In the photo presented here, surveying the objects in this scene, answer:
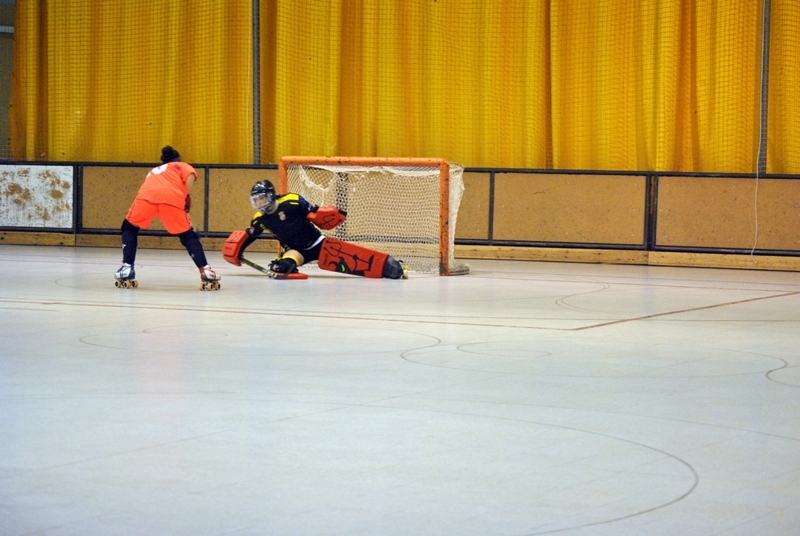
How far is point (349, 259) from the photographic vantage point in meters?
12.5

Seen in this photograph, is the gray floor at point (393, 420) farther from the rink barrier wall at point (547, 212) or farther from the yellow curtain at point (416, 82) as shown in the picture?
the yellow curtain at point (416, 82)

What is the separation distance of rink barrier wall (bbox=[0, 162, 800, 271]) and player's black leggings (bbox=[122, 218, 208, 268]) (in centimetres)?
726

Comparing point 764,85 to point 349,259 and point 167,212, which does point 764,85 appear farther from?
point 167,212

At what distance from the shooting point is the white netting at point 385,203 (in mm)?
15499

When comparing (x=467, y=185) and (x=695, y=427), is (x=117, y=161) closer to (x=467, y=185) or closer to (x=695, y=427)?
(x=467, y=185)

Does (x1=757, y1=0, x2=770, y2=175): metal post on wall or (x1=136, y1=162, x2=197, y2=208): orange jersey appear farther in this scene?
(x1=757, y1=0, x2=770, y2=175): metal post on wall

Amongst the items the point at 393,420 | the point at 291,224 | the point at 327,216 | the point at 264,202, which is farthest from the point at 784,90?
the point at 393,420

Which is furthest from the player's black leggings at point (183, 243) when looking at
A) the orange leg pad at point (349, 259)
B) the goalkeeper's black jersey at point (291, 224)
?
the orange leg pad at point (349, 259)

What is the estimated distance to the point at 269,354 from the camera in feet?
20.9

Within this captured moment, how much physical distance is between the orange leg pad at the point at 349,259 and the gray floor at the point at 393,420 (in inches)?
128

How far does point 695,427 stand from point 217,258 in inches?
489

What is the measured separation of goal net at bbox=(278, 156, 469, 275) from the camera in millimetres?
14445

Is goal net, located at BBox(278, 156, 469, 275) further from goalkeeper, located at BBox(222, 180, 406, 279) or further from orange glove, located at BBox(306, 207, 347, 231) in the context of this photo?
orange glove, located at BBox(306, 207, 347, 231)

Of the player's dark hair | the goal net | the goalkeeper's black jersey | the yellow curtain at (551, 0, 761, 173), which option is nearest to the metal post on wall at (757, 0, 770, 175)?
the yellow curtain at (551, 0, 761, 173)
